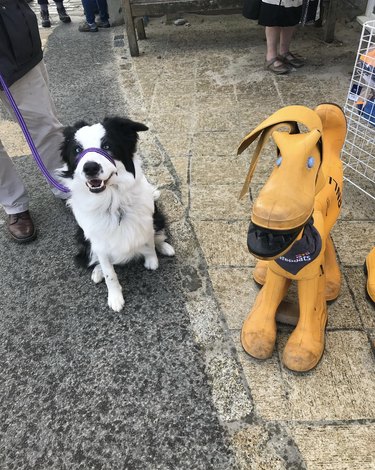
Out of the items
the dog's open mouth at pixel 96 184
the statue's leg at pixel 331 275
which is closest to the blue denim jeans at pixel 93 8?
the dog's open mouth at pixel 96 184

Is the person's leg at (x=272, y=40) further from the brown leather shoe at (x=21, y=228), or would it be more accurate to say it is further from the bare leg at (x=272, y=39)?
the brown leather shoe at (x=21, y=228)

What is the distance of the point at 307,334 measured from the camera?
1938mm

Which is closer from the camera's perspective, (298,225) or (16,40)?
(298,225)

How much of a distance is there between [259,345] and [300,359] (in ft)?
0.67

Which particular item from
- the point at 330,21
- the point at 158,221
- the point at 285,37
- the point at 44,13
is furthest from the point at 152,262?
the point at 44,13

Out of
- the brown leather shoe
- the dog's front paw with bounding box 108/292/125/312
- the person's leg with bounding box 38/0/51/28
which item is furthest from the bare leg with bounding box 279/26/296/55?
the person's leg with bounding box 38/0/51/28

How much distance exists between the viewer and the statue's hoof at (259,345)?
1.98 metres

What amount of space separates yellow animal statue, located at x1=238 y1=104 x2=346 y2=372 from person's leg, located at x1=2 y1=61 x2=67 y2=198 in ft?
5.35

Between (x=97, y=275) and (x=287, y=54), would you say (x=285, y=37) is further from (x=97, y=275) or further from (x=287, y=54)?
(x=97, y=275)

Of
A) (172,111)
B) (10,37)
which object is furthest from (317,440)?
(172,111)

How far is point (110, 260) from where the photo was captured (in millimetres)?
2377

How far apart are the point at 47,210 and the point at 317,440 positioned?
252 cm

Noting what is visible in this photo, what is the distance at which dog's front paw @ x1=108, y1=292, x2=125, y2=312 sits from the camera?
2.36 meters

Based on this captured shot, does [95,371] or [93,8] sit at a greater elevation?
[93,8]
